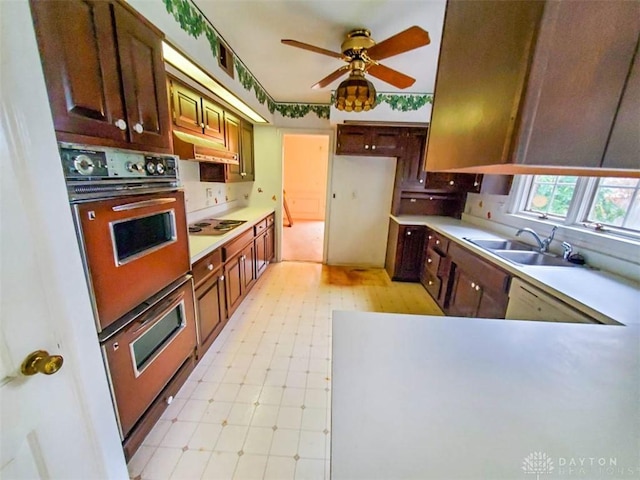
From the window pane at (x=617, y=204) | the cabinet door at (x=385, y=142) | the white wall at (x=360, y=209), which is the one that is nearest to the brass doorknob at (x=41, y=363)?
the window pane at (x=617, y=204)

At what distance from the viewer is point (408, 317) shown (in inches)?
39.5

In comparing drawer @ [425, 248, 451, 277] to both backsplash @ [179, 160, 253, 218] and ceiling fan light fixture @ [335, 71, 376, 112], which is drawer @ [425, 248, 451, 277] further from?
backsplash @ [179, 160, 253, 218]

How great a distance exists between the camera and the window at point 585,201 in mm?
1713

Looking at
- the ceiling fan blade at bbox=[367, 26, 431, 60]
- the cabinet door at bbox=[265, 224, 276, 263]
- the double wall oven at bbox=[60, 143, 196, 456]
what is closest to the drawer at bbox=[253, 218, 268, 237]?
the cabinet door at bbox=[265, 224, 276, 263]

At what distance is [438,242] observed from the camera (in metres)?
2.96

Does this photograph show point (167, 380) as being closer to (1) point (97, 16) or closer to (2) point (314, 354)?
(2) point (314, 354)

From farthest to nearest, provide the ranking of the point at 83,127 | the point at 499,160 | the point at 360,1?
1. the point at 360,1
2. the point at 83,127
3. the point at 499,160

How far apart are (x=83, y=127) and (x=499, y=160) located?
127 cm

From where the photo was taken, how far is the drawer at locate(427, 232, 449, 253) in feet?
9.11

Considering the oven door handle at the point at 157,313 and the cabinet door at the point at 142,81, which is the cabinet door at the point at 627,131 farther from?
the oven door handle at the point at 157,313

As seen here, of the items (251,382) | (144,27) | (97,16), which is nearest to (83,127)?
(97,16)

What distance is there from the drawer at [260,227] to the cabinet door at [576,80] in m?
2.87

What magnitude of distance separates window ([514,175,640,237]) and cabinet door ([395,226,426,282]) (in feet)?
3.60

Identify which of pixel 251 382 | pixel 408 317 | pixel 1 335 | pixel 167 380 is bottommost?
pixel 251 382
